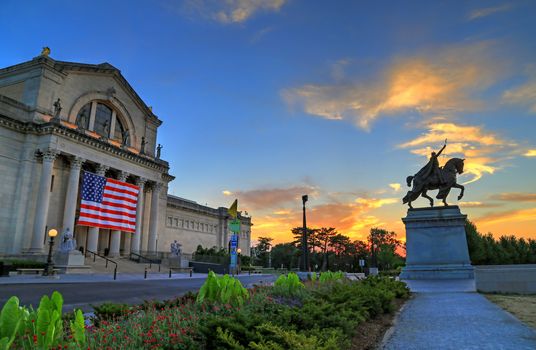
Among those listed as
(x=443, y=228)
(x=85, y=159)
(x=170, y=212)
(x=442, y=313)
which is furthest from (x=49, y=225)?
(x=442, y=313)

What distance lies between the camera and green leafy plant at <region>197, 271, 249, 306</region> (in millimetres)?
7805

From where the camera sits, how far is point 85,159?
41.7m

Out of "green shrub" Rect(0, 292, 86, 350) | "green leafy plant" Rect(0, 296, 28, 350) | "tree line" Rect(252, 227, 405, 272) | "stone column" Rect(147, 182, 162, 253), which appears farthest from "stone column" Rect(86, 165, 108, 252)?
"tree line" Rect(252, 227, 405, 272)

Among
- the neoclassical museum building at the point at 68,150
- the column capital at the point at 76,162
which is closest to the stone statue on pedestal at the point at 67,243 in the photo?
the neoclassical museum building at the point at 68,150

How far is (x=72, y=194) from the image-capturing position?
131 feet

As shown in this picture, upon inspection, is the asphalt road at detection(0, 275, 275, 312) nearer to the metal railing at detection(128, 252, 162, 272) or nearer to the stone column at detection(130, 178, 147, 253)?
the metal railing at detection(128, 252, 162, 272)

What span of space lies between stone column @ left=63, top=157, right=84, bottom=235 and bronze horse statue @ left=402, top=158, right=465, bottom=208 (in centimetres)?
3328

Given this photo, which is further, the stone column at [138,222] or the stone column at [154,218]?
the stone column at [154,218]

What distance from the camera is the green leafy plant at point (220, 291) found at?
7.80 meters

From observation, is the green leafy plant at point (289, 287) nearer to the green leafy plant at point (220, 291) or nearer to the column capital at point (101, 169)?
the green leafy plant at point (220, 291)

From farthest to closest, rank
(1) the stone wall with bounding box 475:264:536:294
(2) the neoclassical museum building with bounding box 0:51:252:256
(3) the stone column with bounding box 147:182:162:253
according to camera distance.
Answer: (3) the stone column with bounding box 147:182:162:253, (2) the neoclassical museum building with bounding box 0:51:252:256, (1) the stone wall with bounding box 475:264:536:294

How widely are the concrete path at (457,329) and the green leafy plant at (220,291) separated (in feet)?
10.3

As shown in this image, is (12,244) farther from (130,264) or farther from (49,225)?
(130,264)

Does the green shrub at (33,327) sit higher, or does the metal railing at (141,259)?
the metal railing at (141,259)
